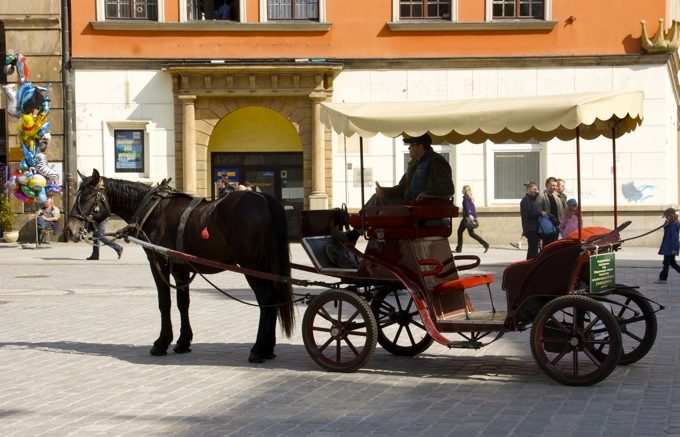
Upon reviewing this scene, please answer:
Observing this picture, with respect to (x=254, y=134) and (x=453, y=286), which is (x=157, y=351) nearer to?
(x=453, y=286)

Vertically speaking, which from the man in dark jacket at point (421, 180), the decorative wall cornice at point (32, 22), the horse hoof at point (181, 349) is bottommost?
the horse hoof at point (181, 349)

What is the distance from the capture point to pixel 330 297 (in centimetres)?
920

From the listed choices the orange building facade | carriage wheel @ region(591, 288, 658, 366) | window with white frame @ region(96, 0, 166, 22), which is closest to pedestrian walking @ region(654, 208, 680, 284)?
carriage wheel @ region(591, 288, 658, 366)

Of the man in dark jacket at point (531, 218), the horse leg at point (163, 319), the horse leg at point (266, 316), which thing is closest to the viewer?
the horse leg at point (266, 316)

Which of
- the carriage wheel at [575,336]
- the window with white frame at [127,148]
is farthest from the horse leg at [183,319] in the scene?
the window with white frame at [127,148]

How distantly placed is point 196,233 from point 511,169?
19.0 metres

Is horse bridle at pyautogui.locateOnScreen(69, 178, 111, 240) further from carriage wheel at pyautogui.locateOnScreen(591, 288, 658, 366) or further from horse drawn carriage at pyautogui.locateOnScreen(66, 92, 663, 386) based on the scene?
carriage wheel at pyautogui.locateOnScreen(591, 288, 658, 366)

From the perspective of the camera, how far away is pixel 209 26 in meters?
28.3

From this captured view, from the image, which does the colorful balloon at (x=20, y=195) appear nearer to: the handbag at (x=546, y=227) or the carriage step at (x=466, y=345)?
the handbag at (x=546, y=227)

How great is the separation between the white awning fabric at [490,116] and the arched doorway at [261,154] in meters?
19.3

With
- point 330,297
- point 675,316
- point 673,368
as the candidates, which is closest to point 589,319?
point 673,368

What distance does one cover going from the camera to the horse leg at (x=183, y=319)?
10414 millimetres

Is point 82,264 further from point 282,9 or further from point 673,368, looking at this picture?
point 673,368

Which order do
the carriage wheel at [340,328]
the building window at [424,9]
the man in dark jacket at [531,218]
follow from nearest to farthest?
the carriage wheel at [340,328], the man in dark jacket at [531,218], the building window at [424,9]
